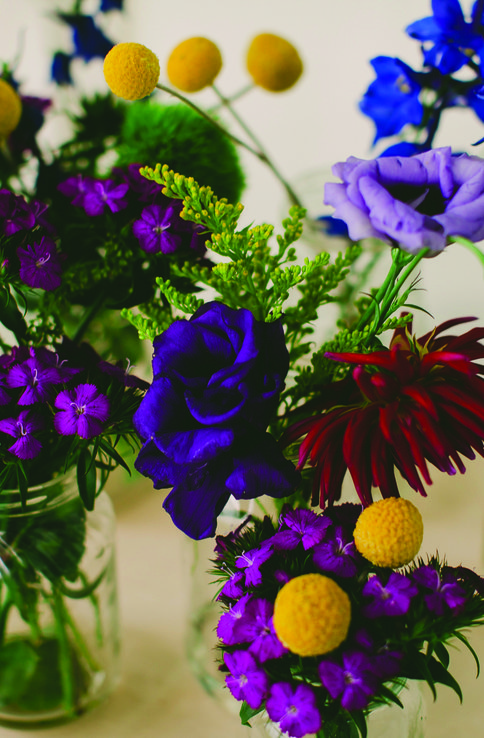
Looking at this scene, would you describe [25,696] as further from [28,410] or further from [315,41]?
[315,41]

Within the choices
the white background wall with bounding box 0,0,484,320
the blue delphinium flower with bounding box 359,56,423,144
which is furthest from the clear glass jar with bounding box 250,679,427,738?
the white background wall with bounding box 0,0,484,320

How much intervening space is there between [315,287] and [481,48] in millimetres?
192

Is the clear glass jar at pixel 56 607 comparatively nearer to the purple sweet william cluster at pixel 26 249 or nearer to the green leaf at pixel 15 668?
the green leaf at pixel 15 668

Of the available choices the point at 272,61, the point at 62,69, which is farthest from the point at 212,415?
the point at 62,69

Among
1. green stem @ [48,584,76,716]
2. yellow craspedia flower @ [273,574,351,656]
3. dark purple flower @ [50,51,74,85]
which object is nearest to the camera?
yellow craspedia flower @ [273,574,351,656]

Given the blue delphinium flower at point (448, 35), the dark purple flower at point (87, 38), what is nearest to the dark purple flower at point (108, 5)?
the dark purple flower at point (87, 38)

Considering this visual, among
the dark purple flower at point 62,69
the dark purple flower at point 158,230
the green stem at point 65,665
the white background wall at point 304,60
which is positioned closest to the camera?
the dark purple flower at point 158,230

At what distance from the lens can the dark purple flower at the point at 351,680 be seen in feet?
0.93

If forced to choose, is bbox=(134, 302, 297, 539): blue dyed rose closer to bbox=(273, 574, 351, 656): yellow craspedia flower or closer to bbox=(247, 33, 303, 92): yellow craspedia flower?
bbox=(273, 574, 351, 656): yellow craspedia flower

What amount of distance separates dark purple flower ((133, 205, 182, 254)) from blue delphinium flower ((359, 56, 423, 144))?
0.18m

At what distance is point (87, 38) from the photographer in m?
0.65

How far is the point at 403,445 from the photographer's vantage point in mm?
313

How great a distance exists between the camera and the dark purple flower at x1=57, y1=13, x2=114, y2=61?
64 centimetres

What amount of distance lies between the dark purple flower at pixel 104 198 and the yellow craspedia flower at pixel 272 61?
14cm
